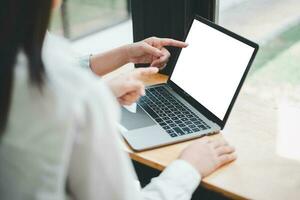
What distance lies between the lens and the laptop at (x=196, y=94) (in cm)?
113

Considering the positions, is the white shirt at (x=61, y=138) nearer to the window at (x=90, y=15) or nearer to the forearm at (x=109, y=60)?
the forearm at (x=109, y=60)

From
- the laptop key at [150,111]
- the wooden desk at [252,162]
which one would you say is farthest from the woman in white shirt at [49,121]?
the laptop key at [150,111]

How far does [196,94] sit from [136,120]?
190 millimetres

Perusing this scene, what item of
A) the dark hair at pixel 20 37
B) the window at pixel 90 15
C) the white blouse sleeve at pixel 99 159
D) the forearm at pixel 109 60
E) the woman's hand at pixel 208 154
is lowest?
the window at pixel 90 15

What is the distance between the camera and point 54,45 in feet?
2.06

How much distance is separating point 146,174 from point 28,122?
96cm

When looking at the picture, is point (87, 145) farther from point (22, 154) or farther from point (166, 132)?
point (166, 132)

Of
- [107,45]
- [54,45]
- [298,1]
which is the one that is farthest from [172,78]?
[107,45]

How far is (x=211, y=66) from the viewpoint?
123 cm

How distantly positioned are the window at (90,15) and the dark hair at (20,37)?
306 cm

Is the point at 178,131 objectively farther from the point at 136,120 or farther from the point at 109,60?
the point at 109,60

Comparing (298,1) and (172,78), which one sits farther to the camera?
(298,1)

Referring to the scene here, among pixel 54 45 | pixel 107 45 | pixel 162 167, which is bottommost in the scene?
pixel 107 45

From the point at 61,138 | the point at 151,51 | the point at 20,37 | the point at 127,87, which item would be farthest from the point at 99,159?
the point at 151,51
